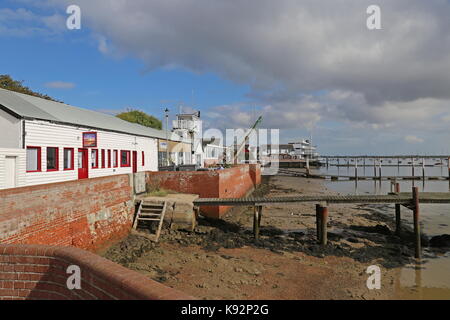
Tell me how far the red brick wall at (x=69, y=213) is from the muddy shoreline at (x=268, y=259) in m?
1.00

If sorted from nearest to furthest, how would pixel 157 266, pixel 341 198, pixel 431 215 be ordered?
pixel 157 266 < pixel 341 198 < pixel 431 215

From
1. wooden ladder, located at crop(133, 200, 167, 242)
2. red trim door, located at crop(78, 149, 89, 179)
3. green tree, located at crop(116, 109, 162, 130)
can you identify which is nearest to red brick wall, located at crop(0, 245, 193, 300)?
wooden ladder, located at crop(133, 200, 167, 242)

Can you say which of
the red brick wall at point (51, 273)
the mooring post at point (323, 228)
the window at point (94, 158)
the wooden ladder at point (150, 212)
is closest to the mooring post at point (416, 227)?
the mooring post at point (323, 228)

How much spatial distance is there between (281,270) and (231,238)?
3497mm

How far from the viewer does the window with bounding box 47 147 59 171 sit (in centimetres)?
1314

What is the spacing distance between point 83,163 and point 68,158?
1195 mm

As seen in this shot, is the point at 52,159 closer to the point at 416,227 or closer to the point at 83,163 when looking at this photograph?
the point at 83,163

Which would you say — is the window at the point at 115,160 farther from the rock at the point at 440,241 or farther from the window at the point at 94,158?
the rock at the point at 440,241

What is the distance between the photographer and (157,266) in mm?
9875

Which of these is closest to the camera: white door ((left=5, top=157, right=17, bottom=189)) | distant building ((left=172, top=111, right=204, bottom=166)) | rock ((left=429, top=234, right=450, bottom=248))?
white door ((left=5, top=157, right=17, bottom=189))

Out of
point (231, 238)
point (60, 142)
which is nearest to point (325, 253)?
point (231, 238)

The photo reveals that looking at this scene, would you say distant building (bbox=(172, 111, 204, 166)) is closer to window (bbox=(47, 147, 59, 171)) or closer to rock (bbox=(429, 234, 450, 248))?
window (bbox=(47, 147, 59, 171))

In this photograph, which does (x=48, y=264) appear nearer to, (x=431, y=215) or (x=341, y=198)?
(x=341, y=198)

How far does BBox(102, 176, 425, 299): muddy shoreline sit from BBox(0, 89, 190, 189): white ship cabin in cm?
475
